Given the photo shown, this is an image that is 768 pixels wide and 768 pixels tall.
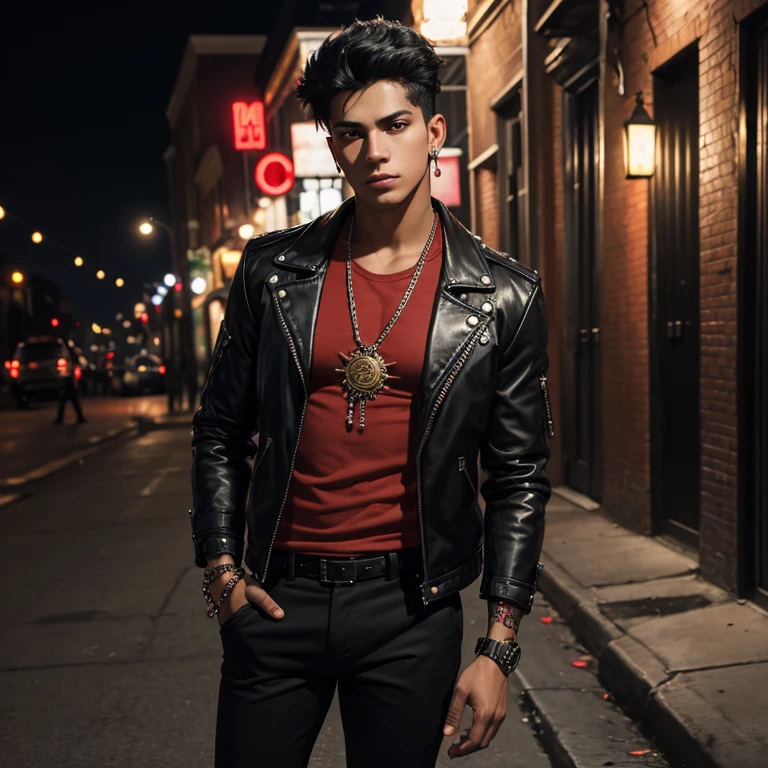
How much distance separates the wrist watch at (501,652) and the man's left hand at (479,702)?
13 millimetres

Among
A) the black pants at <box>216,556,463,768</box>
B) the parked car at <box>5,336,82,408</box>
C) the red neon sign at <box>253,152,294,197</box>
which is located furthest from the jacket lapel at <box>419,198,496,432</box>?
the parked car at <box>5,336,82,408</box>

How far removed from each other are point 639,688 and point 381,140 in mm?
3529

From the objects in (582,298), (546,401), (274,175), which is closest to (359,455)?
(546,401)

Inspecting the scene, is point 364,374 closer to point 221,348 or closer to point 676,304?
point 221,348

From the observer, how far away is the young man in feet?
7.46

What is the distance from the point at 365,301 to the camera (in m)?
2.38

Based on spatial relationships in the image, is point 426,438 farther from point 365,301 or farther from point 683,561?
point 683,561

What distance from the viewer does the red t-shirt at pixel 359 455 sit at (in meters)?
2.28

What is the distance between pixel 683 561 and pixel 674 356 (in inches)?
64.6

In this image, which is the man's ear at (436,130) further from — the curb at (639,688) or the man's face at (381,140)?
the curb at (639,688)

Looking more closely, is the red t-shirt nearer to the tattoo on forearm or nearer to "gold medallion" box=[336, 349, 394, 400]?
"gold medallion" box=[336, 349, 394, 400]

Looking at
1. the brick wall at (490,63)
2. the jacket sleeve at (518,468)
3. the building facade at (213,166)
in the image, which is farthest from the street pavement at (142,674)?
the building facade at (213,166)

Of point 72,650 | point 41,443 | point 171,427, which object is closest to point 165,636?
point 72,650

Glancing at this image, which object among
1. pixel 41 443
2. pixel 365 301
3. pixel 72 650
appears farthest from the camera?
pixel 41 443
